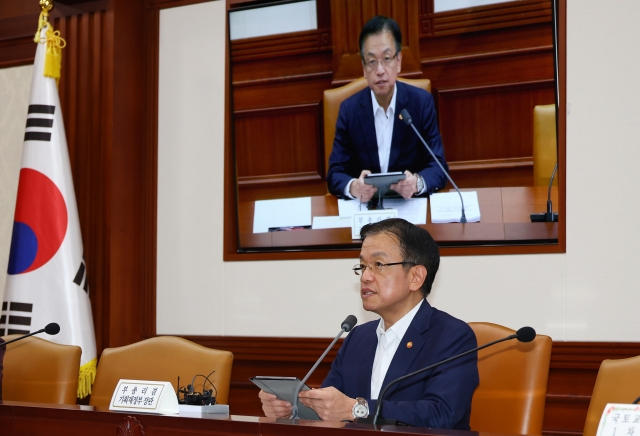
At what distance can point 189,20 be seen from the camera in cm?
458

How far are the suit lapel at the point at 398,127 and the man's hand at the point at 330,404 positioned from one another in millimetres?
1913

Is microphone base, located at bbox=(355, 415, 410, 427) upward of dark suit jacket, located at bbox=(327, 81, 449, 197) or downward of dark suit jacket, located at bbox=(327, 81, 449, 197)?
downward

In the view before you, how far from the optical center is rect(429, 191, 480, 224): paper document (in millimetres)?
3812

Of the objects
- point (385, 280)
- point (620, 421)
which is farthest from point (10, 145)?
point (620, 421)

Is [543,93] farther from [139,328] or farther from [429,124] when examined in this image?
[139,328]

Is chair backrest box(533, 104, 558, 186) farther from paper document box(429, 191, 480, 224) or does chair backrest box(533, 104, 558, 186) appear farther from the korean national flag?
the korean national flag

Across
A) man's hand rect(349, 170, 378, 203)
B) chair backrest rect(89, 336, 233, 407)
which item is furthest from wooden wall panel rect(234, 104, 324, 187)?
chair backrest rect(89, 336, 233, 407)

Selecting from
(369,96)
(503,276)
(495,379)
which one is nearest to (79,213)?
(369,96)

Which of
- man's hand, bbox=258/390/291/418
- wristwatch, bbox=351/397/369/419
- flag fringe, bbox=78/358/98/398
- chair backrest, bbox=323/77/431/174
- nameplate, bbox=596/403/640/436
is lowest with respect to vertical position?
flag fringe, bbox=78/358/98/398

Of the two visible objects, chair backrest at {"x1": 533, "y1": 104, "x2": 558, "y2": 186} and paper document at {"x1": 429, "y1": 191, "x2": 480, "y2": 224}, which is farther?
paper document at {"x1": 429, "y1": 191, "x2": 480, "y2": 224}

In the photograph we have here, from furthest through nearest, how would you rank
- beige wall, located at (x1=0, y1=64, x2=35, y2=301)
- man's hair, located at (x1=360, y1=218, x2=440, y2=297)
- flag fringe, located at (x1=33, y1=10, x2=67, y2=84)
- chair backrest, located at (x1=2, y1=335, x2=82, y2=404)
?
beige wall, located at (x1=0, y1=64, x2=35, y2=301) < flag fringe, located at (x1=33, y1=10, x2=67, y2=84) < chair backrest, located at (x1=2, y1=335, x2=82, y2=404) < man's hair, located at (x1=360, y1=218, x2=440, y2=297)

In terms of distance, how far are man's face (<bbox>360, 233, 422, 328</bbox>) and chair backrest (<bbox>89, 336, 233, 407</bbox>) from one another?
65 centimetres

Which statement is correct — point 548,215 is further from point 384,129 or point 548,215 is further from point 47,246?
Result: point 47,246

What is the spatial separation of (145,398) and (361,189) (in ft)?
6.62
